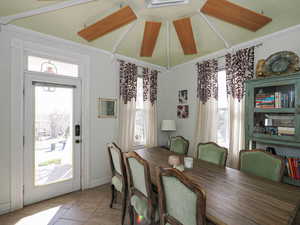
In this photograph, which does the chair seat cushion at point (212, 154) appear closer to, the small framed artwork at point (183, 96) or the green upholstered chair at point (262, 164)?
the green upholstered chair at point (262, 164)

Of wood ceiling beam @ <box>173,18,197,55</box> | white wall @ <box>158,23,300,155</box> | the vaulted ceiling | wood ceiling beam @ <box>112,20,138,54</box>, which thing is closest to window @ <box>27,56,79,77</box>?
the vaulted ceiling

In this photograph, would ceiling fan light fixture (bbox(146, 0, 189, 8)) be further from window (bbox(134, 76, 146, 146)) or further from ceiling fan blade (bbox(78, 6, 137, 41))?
window (bbox(134, 76, 146, 146))

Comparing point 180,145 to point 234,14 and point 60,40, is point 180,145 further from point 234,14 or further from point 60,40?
point 60,40

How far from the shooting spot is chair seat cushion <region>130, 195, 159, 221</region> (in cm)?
141

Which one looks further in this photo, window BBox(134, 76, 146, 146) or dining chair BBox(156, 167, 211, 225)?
window BBox(134, 76, 146, 146)

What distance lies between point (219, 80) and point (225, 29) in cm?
95

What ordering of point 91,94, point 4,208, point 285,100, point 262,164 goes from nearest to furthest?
point 262,164 → point 285,100 → point 4,208 → point 91,94

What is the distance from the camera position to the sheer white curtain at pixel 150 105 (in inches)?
133

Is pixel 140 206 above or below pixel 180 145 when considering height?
below

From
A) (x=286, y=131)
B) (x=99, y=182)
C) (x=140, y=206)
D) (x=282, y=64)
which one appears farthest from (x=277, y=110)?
(x=99, y=182)

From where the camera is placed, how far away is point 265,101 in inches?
79.4

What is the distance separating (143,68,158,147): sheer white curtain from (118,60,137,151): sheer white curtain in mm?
341

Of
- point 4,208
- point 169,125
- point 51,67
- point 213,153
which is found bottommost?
point 4,208

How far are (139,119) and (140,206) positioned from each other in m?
2.10
